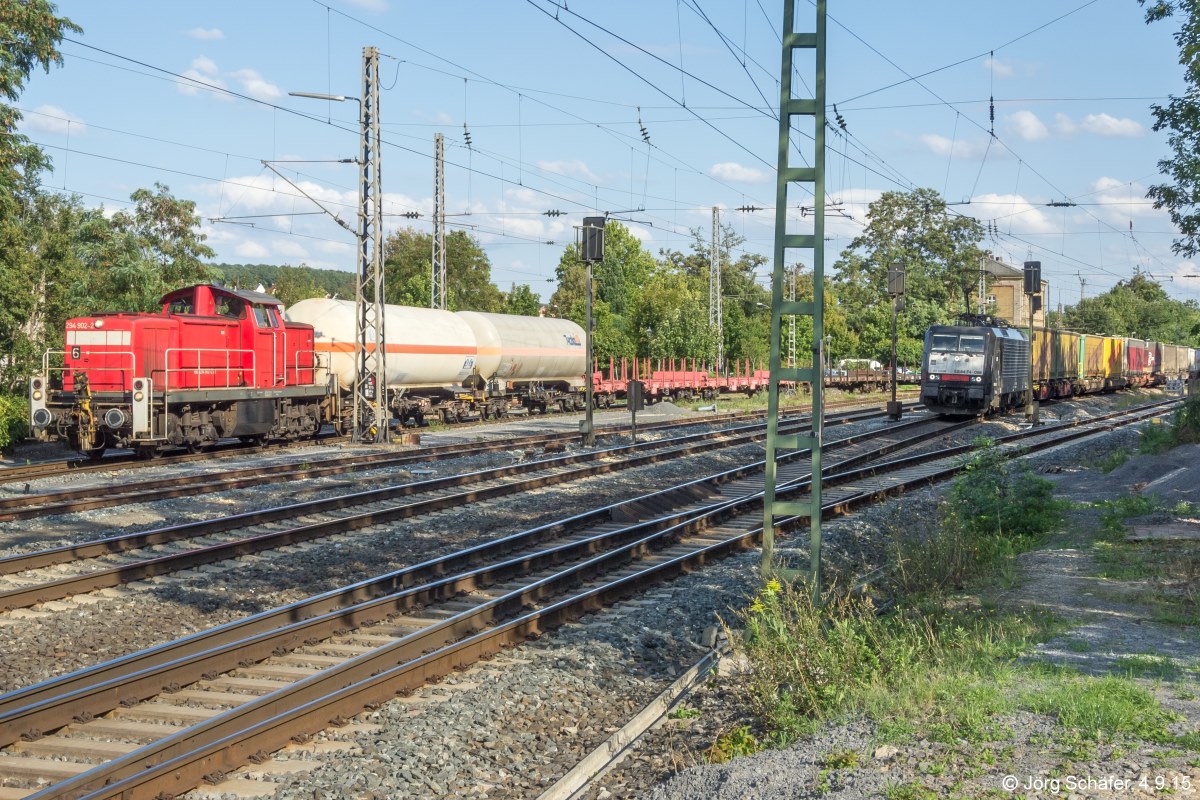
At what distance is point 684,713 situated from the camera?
23.8 feet

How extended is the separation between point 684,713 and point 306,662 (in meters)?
3.10

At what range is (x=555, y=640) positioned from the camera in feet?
30.3

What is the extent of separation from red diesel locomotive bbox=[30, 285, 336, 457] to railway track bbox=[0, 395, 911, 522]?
1.26 metres

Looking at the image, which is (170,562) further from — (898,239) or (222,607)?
(898,239)

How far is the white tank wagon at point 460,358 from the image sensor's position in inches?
1114

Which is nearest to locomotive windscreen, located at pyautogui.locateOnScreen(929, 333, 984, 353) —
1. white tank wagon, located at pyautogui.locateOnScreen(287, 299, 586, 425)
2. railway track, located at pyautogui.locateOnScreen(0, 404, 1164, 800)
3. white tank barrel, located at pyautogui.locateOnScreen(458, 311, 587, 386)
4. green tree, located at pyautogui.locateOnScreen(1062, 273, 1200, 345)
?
white tank barrel, located at pyautogui.locateOnScreen(458, 311, 587, 386)

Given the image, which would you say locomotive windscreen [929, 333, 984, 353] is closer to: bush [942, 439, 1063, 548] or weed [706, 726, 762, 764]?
bush [942, 439, 1063, 548]

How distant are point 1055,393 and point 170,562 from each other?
4435cm

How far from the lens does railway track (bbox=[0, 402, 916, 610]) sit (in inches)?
420

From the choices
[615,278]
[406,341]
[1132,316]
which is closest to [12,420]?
[406,341]

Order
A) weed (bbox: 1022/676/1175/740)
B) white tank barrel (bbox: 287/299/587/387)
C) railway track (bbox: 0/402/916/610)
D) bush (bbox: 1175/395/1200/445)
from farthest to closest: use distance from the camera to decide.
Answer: white tank barrel (bbox: 287/299/587/387)
bush (bbox: 1175/395/1200/445)
railway track (bbox: 0/402/916/610)
weed (bbox: 1022/676/1175/740)

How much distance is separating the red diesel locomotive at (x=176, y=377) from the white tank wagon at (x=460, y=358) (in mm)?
3063

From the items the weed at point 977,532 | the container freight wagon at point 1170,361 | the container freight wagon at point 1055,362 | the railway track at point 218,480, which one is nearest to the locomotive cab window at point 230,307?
the railway track at point 218,480

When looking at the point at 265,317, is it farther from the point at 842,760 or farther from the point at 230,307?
the point at 842,760
